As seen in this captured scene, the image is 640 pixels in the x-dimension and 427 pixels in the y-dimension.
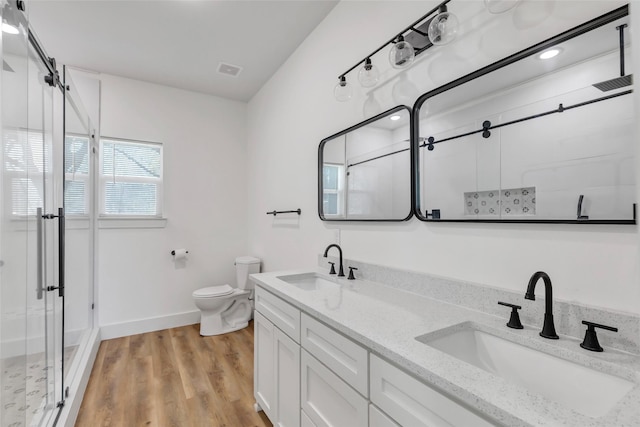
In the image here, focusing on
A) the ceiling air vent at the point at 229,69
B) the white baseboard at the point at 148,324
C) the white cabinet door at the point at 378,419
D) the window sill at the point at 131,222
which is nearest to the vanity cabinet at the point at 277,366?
the white cabinet door at the point at 378,419

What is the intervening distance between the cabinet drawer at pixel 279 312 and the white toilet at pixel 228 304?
1.44 meters

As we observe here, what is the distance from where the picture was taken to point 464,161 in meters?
1.29

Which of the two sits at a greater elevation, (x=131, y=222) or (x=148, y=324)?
(x=131, y=222)

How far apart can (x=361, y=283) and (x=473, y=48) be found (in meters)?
1.30

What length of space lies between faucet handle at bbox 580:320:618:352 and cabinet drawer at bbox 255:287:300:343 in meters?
1.04

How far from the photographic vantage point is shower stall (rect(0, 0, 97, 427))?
1073 mm

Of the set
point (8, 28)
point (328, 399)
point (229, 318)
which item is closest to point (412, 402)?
point (328, 399)

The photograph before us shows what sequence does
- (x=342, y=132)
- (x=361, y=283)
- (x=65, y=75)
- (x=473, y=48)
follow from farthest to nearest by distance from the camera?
(x=342, y=132)
(x=65, y=75)
(x=361, y=283)
(x=473, y=48)

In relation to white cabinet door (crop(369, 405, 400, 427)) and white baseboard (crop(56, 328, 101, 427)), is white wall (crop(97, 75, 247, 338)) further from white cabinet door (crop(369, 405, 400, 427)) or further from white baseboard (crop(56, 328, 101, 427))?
white cabinet door (crop(369, 405, 400, 427))

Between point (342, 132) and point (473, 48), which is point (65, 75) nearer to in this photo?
point (342, 132)

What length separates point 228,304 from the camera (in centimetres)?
324

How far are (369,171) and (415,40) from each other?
745 mm

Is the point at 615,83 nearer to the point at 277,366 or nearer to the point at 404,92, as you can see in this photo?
the point at 404,92

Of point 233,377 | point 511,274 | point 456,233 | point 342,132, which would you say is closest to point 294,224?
point 342,132
